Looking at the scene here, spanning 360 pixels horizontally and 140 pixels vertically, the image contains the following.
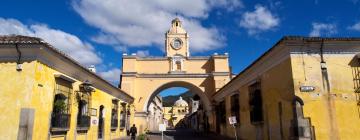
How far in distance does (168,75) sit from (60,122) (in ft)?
67.6

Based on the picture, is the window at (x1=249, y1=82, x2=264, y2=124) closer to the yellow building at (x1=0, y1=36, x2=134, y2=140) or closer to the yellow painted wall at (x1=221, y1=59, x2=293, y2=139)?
the yellow painted wall at (x1=221, y1=59, x2=293, y2=139)

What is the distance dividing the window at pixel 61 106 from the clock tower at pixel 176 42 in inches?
848

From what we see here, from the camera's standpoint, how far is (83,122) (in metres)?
14.1

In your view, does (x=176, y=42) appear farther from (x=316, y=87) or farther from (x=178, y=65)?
(x=316, y=87)

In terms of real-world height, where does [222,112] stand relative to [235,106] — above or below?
below

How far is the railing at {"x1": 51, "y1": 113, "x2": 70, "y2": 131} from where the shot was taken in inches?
439

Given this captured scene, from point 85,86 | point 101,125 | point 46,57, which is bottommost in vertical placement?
point 101,125

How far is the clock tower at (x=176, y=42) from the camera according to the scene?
34.3 meters

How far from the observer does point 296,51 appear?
1079 cm

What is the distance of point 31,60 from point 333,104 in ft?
33.9

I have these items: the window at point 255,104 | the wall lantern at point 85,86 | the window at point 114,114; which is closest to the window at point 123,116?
the window at point 114,114

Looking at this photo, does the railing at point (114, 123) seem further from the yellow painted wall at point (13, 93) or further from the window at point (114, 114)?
the yellow painted wall at point (13, 93)

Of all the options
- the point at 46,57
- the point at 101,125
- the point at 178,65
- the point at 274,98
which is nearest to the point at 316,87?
the point at 274,98

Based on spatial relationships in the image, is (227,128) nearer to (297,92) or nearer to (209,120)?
(209,120)
